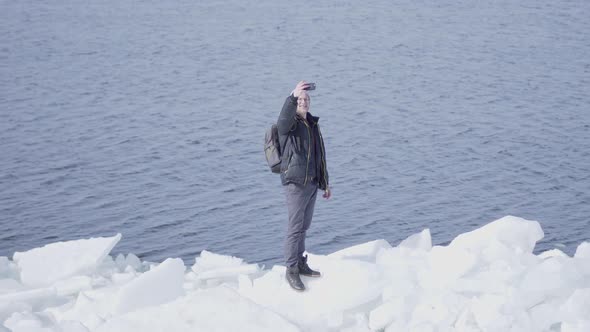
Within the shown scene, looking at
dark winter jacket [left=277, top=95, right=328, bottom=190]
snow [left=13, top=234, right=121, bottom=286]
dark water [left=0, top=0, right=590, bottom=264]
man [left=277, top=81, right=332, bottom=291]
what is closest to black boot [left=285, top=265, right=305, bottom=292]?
man [left=277, top=81, right=332, bottom=291]

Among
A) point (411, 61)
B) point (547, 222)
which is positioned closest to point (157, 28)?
point (411, 61)

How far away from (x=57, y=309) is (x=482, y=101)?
16.6 meters

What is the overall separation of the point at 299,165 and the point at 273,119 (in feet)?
47.5

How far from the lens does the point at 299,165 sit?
807cm

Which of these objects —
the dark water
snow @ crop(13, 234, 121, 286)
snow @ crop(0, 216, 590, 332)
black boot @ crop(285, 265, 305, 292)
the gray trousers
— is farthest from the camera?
the dark water

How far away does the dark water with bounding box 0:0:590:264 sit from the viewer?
15.5 meters

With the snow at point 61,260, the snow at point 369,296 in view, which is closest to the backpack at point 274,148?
the snow at point 369,296

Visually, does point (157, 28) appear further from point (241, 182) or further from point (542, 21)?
point (241, 182)

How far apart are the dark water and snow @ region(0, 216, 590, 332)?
14.6 feet

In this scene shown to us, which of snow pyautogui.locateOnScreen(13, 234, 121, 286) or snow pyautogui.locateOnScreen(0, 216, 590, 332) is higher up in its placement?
snow pyautogui.locateOnScreen(0, 216, 590, 332)

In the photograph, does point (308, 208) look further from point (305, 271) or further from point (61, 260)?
point (61, 260)

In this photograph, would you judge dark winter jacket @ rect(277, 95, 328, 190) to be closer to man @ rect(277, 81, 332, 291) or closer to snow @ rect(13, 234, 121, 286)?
man @ rect(277, 81, 332, 291)

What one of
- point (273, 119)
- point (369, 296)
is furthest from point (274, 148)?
point (273, 119)

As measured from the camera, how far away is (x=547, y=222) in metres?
15.4
